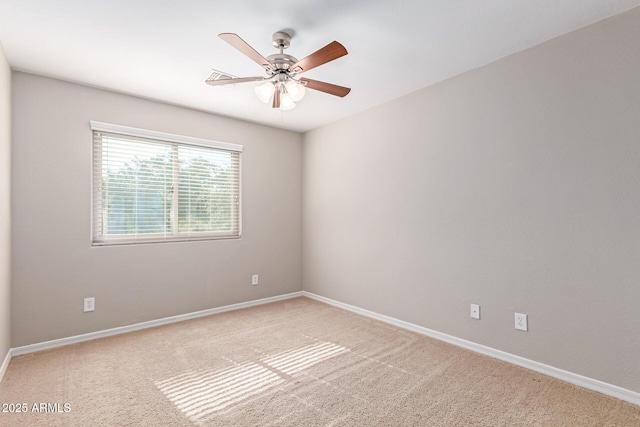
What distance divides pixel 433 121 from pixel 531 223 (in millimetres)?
1274

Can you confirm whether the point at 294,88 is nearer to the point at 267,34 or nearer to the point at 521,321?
the point at 267,34

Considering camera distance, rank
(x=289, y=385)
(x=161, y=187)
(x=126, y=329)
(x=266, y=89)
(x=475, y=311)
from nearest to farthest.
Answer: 1. (x=289, y=385)
2. (x=266, y=89)
3. (x=475, y=311)
4. (x=126, y=329)
5. (x=161, y=187)

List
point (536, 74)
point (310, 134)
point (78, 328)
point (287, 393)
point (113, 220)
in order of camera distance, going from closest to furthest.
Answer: point (287, 393), point (536, 74), point (78, 328), point (113, 220), point (310, 134)

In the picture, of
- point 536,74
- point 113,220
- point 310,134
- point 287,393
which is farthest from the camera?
point 310,134

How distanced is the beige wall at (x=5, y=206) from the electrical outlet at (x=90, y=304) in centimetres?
52

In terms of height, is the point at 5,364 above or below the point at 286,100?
below

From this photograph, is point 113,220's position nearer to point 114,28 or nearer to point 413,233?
point 114,28

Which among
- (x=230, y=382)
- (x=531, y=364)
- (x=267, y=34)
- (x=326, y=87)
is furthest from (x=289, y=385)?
(x=267, y=34)

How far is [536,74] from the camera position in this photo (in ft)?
7.89

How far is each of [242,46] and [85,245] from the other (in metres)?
2.48

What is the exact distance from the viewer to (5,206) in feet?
8.11

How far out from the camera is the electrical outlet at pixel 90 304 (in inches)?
119

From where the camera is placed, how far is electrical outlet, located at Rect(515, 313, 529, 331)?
2.45m

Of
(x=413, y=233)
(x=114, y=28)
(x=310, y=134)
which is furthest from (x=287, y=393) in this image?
(x=310, y=134)
